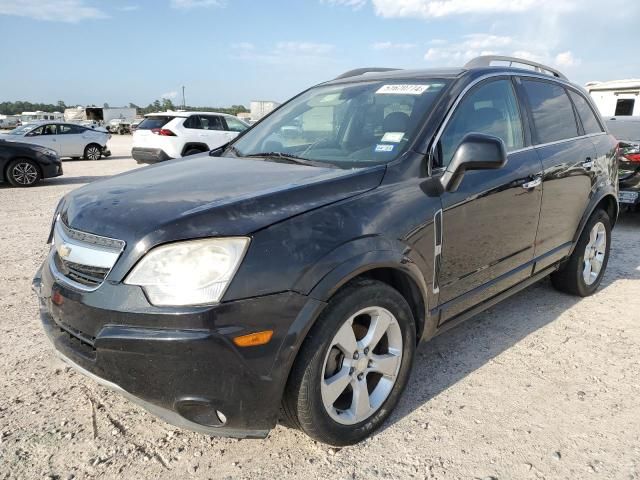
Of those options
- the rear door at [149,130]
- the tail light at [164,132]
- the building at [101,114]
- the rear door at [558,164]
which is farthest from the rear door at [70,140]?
the building at [101,114]

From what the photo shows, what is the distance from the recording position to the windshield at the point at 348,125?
2.80 meters

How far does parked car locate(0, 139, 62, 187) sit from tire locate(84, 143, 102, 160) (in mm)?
6914

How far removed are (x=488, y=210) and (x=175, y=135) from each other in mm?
11511

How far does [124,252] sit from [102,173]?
13195 millimetres

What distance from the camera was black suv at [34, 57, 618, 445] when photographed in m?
1.94

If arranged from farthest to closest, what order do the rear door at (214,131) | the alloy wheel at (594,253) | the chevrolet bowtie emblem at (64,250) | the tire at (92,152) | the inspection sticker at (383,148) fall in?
1. the tire at (92,152)
2. the rear door at (214,131)
3. the alloy wheel at (594,253)
4. the inspection sticker at (383,148)
5. the chevrolet bowtie emblem at (64,250)

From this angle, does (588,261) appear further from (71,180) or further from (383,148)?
(71,180)

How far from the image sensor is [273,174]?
2615 millimetres

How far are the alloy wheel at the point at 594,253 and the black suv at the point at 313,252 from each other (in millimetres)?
1014

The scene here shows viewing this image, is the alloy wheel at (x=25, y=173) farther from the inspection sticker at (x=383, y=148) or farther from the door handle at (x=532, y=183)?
the door handle at (x=532, y=183)

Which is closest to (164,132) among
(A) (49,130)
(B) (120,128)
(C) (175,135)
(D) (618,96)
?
(C) (175,135)

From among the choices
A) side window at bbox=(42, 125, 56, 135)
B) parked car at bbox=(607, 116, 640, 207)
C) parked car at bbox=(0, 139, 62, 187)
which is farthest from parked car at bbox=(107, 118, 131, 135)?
parked car at bbox=(607, 116, 640, 207)

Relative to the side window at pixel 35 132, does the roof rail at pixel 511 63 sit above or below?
above

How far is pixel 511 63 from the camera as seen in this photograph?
3717 millimetres
